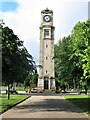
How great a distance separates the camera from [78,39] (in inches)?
1142

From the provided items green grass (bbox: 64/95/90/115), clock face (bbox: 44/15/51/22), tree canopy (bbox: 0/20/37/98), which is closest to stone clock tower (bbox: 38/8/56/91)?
clock face (bbox: 44/15/51/22)

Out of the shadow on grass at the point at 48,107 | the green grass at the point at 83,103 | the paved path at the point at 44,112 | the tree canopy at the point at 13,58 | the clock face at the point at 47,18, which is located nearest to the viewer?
the paved path at the point at 44,112

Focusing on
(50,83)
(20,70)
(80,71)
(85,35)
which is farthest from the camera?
(50,83)

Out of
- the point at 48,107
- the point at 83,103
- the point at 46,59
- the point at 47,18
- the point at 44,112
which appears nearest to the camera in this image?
the point at 44,112

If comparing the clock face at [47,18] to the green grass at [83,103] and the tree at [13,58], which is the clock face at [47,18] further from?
the tree at [13,58]

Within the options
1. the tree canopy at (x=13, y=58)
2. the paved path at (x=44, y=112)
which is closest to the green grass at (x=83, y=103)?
the paved path at (x=44, y=112)

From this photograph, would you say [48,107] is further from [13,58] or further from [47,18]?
[47,18]

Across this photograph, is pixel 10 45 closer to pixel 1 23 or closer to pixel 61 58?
pixel 1 23

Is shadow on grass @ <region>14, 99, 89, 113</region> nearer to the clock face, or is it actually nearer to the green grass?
the green grass

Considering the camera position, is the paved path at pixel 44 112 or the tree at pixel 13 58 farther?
the tree at pixel 13 58

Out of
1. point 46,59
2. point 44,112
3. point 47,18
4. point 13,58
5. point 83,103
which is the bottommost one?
point 44,112

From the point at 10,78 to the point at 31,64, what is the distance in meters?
A: 2.38

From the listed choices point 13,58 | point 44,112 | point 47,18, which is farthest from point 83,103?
point 47,18

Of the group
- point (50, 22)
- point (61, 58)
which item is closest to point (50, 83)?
point (50, 22)
